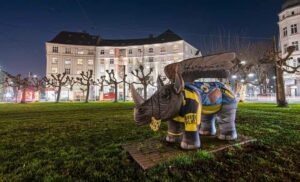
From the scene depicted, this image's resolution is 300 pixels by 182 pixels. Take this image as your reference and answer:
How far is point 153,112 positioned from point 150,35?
5942cm

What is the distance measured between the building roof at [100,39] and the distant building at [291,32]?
80.7 ft

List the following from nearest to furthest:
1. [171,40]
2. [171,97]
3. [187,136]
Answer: [171,97] → [187,136] → [171,40]

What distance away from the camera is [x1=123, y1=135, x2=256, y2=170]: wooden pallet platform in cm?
273

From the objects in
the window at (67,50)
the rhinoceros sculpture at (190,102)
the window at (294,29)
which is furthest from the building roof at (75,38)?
the rhinoceros sculpture at (190,102)

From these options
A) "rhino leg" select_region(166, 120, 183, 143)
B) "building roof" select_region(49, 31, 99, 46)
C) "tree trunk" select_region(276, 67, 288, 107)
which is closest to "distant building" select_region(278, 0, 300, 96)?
"tree trunk" select_region(276, 67, 288, 107)

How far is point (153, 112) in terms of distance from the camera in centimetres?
297

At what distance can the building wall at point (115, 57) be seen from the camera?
51.5 meters

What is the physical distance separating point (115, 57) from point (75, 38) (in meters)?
16.1

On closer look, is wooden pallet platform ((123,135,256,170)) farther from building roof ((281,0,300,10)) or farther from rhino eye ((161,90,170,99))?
building roof ((281,0,300,10))

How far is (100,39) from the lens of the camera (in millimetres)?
60062

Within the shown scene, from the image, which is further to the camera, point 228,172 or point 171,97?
point 171,97

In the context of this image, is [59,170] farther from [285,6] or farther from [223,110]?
[285,6]

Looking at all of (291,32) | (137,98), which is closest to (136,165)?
(137,98)

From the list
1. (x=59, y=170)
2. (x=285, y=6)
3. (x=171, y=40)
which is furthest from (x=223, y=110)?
(x=171, y=40)
